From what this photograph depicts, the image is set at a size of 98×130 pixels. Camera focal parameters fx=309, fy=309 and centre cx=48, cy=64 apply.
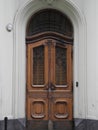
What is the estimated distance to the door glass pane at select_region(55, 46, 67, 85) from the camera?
344 inches

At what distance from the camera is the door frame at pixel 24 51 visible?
8.25 metres

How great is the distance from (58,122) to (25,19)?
9.87 ft

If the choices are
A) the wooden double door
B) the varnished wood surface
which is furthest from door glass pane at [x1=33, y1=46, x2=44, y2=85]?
the varnished wood surface

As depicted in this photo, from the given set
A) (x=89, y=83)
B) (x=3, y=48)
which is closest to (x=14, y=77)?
(x=3, y=48)

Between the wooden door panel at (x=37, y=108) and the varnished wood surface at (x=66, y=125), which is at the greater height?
the wooden door panel at (x=37, y=108)

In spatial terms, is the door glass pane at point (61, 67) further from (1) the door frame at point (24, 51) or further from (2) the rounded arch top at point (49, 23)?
(2) the rounded arch top at point (49, 23)

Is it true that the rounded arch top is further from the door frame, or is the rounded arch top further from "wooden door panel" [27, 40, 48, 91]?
"wooden door panel" [27, 40, 48, 91]

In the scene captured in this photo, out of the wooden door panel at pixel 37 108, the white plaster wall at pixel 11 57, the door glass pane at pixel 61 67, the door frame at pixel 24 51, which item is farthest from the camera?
the door glass pane at pixel 61 67

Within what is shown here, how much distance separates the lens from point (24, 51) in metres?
8.59

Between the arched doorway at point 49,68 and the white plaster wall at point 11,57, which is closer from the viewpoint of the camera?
the white plaster wall at point 11,57

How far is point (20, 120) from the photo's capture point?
8336 mm

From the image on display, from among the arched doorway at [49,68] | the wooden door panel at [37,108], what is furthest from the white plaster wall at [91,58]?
the wooden door panel at [37,108]

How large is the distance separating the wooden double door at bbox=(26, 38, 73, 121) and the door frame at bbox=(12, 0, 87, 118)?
0.19 meters

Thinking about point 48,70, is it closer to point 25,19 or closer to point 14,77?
point 14,77
